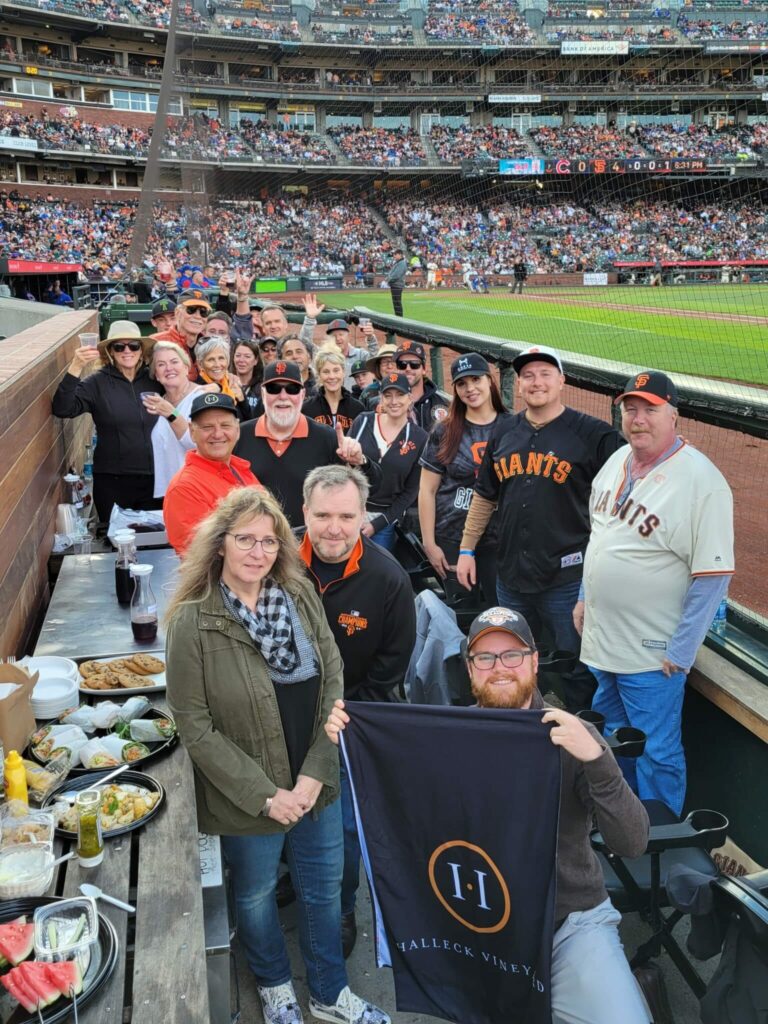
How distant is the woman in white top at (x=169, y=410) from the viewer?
17.3 feet

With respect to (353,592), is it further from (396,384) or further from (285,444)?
(396,384)

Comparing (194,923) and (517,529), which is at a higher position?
(517,529)

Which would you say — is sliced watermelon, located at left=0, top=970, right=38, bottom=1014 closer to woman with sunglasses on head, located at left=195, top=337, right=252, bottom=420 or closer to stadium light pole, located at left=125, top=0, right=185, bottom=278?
woman with sunglasses on head, located at left=195, top=337, right=252, bottom=420

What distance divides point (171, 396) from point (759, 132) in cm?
425

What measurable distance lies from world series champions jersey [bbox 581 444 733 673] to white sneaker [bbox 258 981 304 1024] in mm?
1724

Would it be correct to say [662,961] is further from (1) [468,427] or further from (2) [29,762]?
(1) [468,427]

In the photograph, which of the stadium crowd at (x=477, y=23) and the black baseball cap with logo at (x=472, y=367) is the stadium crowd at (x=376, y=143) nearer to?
the stadium crowd at (x=477, y=23)

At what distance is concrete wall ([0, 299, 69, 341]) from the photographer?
44.0ft

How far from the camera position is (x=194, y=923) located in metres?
2.19

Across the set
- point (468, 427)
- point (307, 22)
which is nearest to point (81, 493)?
point (468, 427)

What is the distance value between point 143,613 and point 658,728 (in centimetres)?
226

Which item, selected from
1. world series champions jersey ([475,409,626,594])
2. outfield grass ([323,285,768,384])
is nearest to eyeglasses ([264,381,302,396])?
world series champions jersey ([475,409,626,594])

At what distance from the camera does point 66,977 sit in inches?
75.3

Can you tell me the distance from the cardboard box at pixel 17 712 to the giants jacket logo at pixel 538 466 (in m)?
2.29
